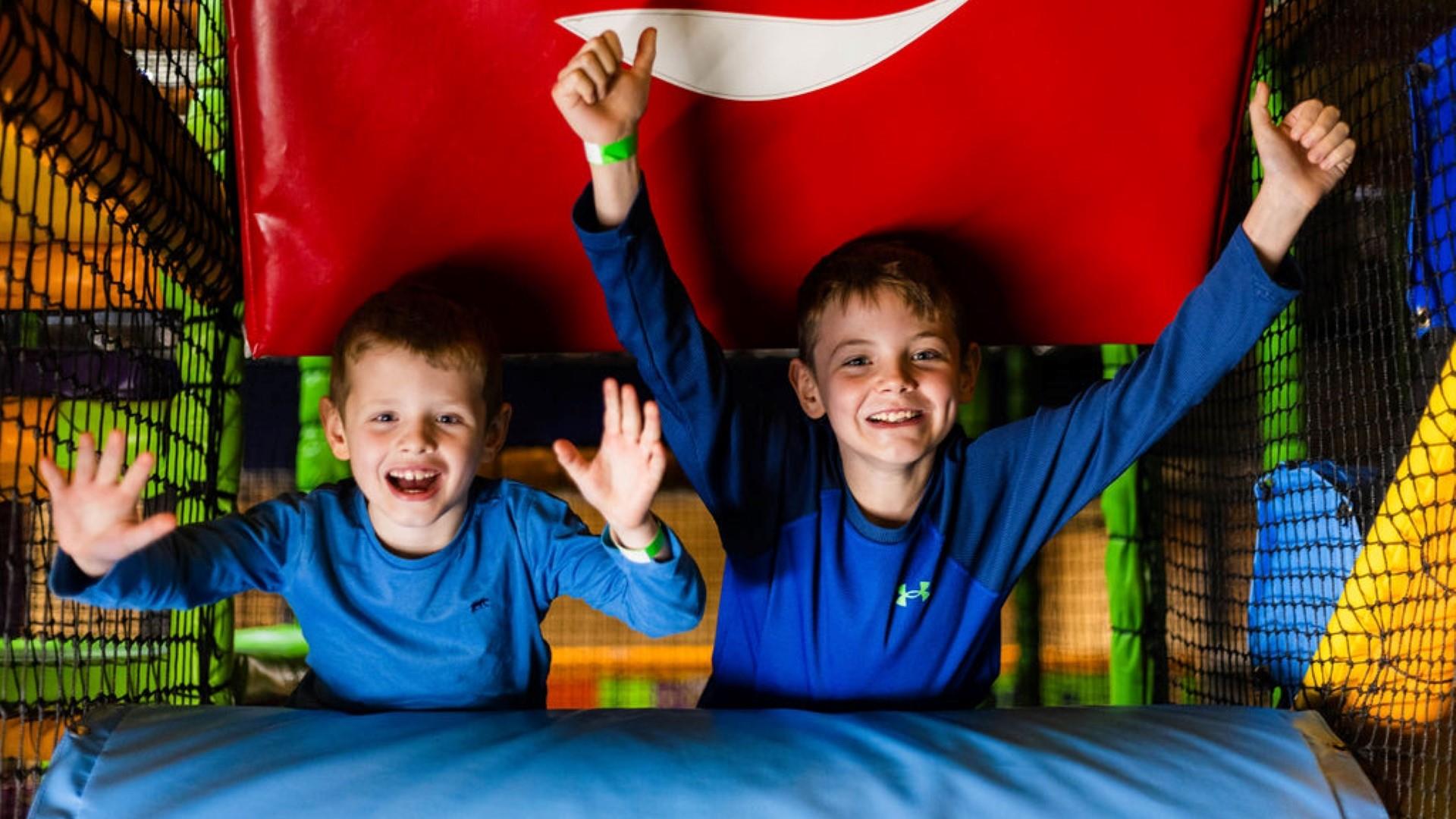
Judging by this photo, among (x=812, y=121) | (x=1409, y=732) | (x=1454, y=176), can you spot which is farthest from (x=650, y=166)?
(x=1409, y=732)

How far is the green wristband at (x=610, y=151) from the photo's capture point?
945mm

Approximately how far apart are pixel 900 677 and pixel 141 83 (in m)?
0.84

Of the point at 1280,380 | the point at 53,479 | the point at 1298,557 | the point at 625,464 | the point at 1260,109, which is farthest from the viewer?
the point at 1280,380

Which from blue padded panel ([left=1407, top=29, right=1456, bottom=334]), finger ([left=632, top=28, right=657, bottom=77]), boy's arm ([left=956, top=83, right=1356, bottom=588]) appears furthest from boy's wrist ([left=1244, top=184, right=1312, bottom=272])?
finger ([left=632, top=28, right=657, bottom=77])

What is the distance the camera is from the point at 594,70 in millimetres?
924

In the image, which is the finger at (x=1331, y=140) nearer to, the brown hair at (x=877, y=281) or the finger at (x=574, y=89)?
the brown hair at (x=877, y=281)

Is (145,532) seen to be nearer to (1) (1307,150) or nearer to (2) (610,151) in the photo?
(2) (610,151)

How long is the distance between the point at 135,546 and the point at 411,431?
0.80 ft

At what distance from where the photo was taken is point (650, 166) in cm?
108

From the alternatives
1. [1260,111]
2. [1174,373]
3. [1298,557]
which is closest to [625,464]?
[1174,373]

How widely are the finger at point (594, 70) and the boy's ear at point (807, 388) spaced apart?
336 mm

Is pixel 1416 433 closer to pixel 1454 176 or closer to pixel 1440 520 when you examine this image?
pixel 1440 520

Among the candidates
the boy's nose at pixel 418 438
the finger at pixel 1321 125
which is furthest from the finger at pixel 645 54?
the finger at pixel 1321 125

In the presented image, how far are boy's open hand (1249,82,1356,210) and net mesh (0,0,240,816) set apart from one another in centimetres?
92
